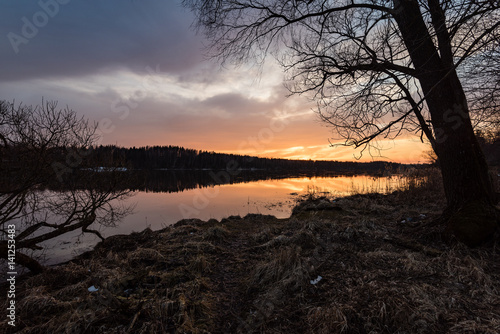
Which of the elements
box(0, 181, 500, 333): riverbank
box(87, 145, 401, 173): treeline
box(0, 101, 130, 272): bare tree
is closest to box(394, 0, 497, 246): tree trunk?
box(0, 181, 500, 333): riverbank

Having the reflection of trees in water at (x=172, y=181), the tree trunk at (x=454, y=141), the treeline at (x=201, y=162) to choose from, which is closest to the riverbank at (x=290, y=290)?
the tree trunk at (x=454, y=141)

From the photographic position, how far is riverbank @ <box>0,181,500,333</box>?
7.61 feet

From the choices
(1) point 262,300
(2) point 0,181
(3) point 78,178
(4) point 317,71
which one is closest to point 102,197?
(3) point 78,178

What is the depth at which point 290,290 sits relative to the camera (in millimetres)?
3008

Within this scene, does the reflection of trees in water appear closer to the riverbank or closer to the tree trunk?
the riverbank

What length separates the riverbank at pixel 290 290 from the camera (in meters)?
2.32

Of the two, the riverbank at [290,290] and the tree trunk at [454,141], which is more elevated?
the tree trunk at [454,141]

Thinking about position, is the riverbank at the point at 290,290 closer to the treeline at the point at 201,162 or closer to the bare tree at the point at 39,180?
the bare tree at the point at 39,180

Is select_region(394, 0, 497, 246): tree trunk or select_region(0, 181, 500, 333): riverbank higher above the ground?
select_region(394, 0, 497, 246): tree trunk

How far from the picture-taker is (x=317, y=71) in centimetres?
536

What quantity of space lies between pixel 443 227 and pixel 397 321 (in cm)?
326

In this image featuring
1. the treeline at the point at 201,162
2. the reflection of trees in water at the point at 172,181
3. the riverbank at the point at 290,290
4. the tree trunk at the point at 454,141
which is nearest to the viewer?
the riverbank at the point at 290,290

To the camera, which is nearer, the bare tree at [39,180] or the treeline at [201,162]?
the bare tree at [39,180]

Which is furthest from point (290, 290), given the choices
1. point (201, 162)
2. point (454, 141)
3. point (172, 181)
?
point (201, 162)
